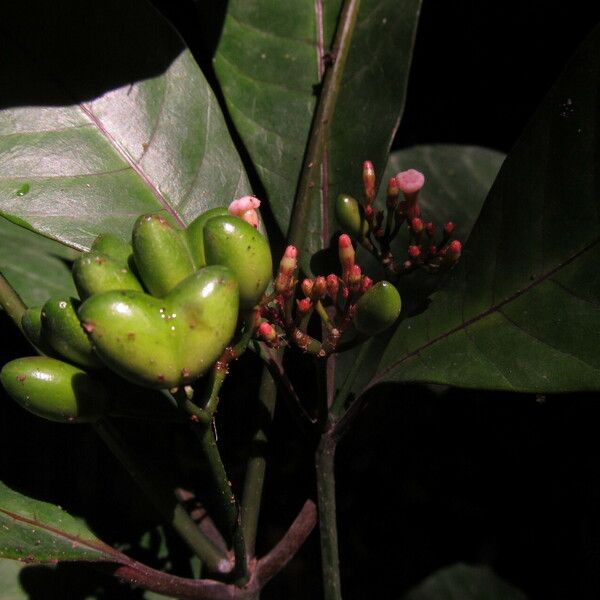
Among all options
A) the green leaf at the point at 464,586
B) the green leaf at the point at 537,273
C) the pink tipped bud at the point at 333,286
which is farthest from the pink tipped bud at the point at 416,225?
the green leaf at the point at 464,586

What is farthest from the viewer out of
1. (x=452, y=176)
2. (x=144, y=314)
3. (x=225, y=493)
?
(x=452, y=176)

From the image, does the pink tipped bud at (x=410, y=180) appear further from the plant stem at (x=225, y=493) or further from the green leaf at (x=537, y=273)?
the plant stem at (x=225, y=493)

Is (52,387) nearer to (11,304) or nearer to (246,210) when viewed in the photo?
(11,304)

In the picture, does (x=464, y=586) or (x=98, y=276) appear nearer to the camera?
(x=98, y=276)

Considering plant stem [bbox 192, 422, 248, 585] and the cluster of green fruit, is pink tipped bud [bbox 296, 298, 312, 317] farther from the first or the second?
plant stem [bbox 192, 422, 248, 585]

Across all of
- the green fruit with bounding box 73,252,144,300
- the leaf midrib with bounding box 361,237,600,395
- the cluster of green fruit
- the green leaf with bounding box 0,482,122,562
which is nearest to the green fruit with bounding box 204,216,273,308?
the cluster of green fruit

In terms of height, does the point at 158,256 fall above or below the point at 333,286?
above

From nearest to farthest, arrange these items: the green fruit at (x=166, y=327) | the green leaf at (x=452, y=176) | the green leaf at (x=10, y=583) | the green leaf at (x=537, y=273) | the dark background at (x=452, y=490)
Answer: the green fruit at (x=166, y=327)
the green leaf at (x=537, y=273)
the green leaf at (x=10, y=583)
the dark background at (x=452, y=490)
the green leaf at (x=452, y=176)

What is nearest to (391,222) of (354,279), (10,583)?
(354,279)
